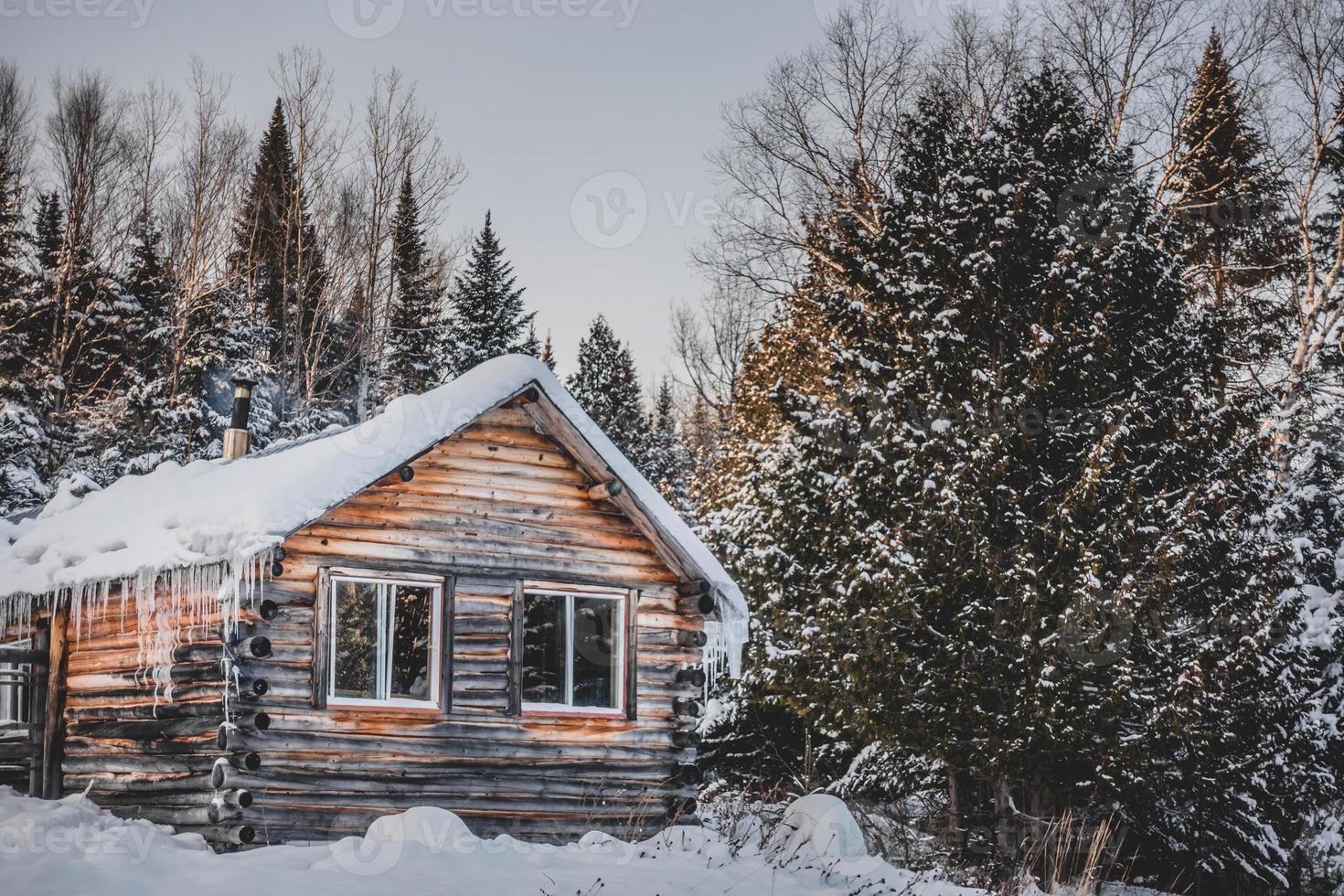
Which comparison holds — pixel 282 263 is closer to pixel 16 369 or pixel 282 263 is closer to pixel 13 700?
pixel 16 369

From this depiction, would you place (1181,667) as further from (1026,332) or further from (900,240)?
(900,240)

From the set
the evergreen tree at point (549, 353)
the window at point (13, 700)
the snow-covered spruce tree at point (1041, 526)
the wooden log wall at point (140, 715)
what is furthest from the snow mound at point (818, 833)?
the evergreen tree at point (549, 353)

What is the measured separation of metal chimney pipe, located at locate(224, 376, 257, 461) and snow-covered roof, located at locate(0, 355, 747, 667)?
0.71m

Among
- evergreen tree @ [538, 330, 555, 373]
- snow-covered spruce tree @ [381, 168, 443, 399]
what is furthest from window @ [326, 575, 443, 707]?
evergreen tree @ [538, 330, 555, 373]

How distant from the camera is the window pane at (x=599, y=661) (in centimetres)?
1347

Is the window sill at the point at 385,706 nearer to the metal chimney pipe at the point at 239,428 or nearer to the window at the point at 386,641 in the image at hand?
the window at the point at 386,641

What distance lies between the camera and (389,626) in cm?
1212

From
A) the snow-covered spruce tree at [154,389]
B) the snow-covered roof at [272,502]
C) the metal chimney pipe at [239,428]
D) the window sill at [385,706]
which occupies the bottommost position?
the window sill at [385,706]

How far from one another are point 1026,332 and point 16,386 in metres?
19.0

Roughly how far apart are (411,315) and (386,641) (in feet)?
62.3

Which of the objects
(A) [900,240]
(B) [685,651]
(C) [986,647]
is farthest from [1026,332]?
(B) [685,651]

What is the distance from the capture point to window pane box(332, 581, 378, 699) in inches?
497

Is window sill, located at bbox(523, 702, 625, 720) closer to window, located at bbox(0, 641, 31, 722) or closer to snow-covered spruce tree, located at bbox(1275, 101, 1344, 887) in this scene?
window, located at bbox(0, 641, 31, 722)

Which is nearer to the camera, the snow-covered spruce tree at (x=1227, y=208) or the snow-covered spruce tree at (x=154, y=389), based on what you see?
the snow-covered spruce tree at (x=1227, y=208)
